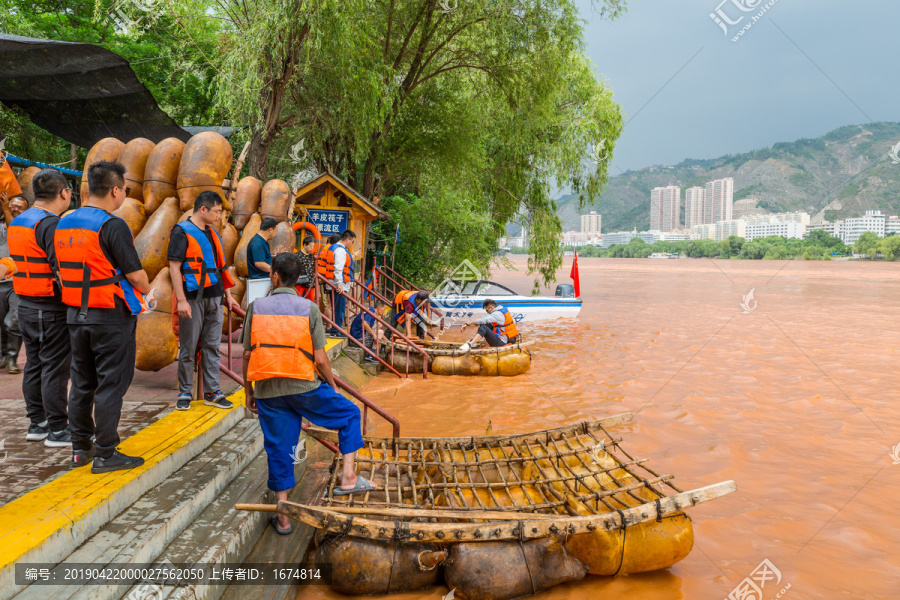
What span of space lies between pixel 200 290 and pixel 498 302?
12175mm

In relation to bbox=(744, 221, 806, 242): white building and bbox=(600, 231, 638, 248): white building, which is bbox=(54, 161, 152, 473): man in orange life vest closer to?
bbox=(744, 221, 806, 242): white building

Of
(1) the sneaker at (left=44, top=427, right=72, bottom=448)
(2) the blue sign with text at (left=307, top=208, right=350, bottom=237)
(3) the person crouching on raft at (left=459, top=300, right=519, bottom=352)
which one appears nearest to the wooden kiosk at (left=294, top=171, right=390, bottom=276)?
(2) the blue sign with text at (left=307, top=208, right=350, bottom=237)

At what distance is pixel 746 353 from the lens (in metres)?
13.4

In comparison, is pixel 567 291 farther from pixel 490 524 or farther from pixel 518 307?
pixel 490 524

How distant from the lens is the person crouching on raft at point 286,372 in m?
3.30

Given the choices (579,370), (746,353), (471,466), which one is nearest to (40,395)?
(471,466)

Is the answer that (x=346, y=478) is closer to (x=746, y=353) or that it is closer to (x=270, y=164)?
(x=746, y=353)

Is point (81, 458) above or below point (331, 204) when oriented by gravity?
below

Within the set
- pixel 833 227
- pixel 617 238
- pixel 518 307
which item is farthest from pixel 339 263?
pixel 617 238

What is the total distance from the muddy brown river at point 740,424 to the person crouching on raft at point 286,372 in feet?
3.65

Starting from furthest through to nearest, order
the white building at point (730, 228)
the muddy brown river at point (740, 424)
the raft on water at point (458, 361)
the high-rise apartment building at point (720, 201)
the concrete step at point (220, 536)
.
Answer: the white building at point (730, 228) < the high-rise apartment building at point (720, 201) < the raft on water at point (458, 361) < the muddy brown river at point (740, 424) < the concrete step at point (220, 536)

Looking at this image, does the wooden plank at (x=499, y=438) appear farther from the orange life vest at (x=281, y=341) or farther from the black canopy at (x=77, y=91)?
the black canopy at (x=77, y=91)

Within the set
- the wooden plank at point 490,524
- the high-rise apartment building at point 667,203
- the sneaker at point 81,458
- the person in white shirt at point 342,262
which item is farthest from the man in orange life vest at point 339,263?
the high-rise apartment building at point 667,203

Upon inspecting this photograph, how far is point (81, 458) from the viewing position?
328cm
